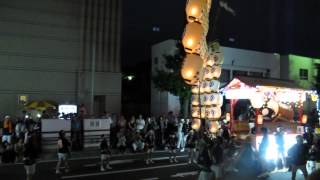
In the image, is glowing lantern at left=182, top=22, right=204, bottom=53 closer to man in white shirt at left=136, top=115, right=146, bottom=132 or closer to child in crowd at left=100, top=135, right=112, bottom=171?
child in crowd at left=100, top=135, right=112, bottom=171

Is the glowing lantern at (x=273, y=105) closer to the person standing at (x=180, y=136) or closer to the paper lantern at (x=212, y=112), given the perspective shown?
the person standing at (x=180, y=136)

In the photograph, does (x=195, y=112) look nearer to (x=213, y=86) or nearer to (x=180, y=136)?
(x=213, y=86)

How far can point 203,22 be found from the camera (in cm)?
1277

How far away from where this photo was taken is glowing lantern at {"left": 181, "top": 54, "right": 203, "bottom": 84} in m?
11.8

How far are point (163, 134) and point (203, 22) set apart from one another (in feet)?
38.0

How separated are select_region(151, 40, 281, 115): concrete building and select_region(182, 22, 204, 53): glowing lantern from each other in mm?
24945

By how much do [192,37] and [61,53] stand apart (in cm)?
2218

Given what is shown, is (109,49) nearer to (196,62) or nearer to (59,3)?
(59,3)

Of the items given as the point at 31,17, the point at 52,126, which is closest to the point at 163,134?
the point at 52,126

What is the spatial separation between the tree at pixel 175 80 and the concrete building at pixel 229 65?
127 centimetres

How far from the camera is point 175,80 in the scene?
35.4 metres

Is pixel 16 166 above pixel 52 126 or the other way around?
the other way around

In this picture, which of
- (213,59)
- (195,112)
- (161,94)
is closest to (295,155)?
(195,112)

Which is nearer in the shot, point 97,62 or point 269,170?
point 269,170
